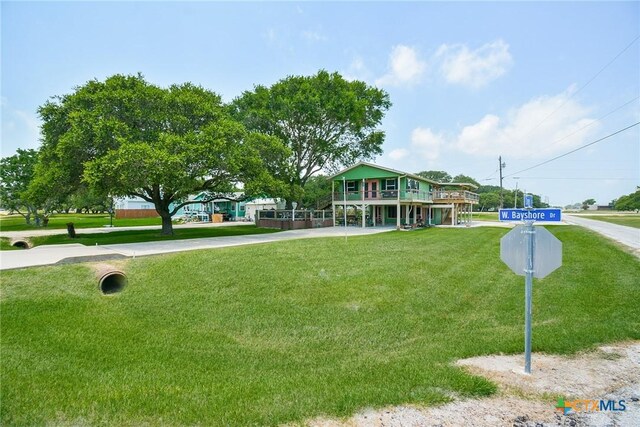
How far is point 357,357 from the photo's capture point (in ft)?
17.7

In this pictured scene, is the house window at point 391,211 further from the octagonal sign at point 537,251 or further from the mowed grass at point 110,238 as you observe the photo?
the octagonal sign at point 537,251

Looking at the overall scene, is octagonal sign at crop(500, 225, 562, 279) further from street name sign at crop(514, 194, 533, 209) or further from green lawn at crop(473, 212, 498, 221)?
green lawn at crop(473, 212, 498, 221)

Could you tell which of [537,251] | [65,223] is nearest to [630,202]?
[537,251]

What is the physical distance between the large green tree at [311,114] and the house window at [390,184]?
6001 millimetres

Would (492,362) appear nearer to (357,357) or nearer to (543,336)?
(543,336)

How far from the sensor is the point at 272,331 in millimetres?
6691

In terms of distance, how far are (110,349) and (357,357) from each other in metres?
4.01

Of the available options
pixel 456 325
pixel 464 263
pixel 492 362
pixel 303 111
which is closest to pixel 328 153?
pixel 303 111

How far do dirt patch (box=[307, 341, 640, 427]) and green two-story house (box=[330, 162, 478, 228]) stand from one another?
21.2m

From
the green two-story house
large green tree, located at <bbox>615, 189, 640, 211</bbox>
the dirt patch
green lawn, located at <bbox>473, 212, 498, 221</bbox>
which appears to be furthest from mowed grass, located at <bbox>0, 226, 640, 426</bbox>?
large green tree, located at <bbox>615, 189, 640, 211</bbox>

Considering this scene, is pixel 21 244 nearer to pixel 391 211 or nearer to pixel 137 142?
pixel 137 142

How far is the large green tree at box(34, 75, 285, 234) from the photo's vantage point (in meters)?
14.3

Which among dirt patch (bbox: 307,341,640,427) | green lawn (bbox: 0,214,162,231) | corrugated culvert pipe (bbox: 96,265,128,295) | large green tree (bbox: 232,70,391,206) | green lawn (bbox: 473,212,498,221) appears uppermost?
large green tree (bbox: 232,70,391,206)

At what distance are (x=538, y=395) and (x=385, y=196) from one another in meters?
24.1
